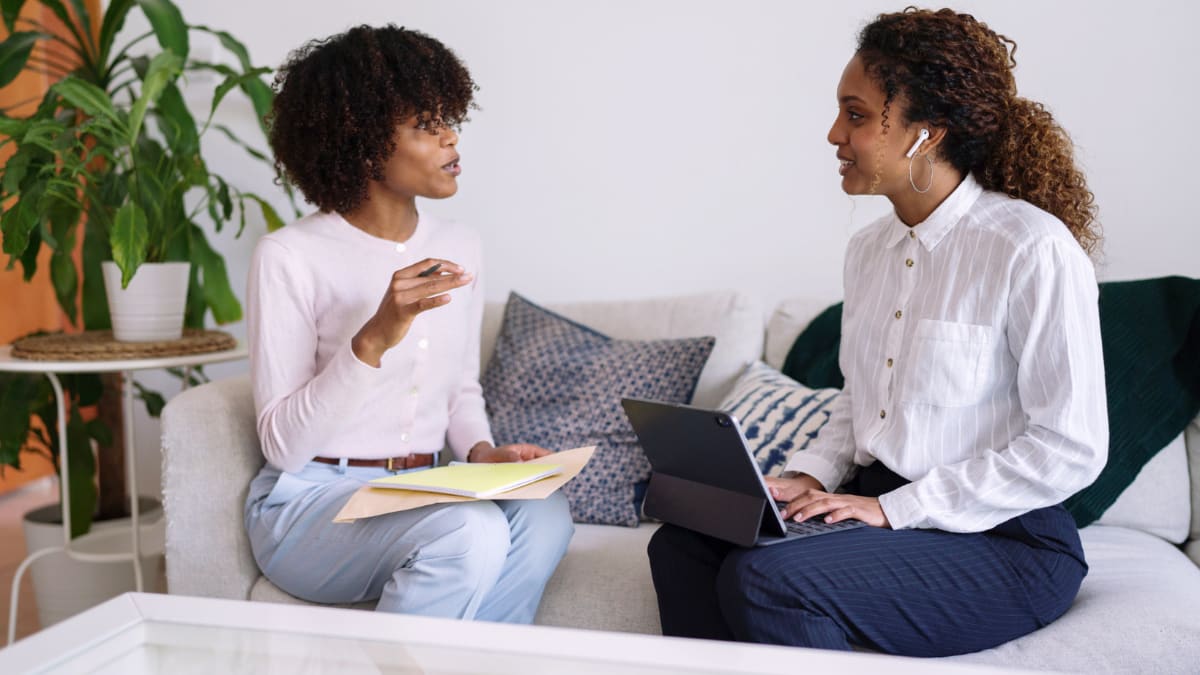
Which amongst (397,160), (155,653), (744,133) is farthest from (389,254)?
(744,133)

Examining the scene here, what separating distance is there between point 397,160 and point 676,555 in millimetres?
759

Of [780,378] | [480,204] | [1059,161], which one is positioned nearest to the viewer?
[1059,161]

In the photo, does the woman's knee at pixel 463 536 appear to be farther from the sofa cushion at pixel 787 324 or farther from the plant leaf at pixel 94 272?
the plant leaf at pixel 94 272

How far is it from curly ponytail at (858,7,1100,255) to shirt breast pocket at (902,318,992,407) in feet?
0.69

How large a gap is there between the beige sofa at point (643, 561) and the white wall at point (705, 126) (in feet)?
1.90

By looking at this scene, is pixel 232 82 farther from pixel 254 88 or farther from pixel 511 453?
pixel 511 453

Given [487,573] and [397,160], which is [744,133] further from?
[487,573]

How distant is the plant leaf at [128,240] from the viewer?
6.44 feet

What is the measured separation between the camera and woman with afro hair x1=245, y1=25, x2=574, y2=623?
1.46 m

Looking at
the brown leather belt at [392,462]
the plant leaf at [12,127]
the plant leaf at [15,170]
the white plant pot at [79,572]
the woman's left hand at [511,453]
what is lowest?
the white plant pot at [79,572]

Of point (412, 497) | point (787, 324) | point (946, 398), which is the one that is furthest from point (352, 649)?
point (787, 324)

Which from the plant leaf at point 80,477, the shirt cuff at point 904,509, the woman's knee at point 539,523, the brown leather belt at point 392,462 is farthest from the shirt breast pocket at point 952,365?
the plant leaf at point 80,477

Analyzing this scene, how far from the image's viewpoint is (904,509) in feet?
4.27

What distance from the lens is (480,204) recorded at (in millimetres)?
2500
